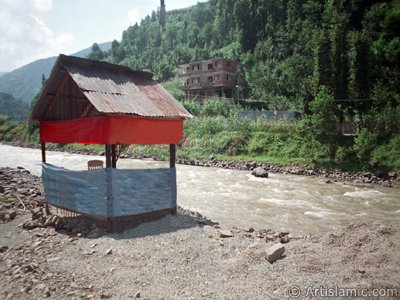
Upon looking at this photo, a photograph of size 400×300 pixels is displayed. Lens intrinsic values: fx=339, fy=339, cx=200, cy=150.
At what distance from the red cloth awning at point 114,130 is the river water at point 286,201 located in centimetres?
442

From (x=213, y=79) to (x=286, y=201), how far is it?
44.2 m

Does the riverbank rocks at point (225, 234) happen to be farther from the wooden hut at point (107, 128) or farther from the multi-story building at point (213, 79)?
the multi-story building at point (213, 79)

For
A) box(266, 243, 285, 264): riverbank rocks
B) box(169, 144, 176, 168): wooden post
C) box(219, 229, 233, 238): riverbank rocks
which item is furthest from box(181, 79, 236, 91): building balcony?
box(266, 243, 285, 264): riverbank rocks

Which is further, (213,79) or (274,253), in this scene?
(213,79)

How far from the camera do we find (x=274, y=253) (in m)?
7.24

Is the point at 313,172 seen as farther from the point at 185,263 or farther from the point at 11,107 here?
the point at 11,107

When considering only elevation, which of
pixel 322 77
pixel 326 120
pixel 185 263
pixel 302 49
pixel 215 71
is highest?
pixel 302 49

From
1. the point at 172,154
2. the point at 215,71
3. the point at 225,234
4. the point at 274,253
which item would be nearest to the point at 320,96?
the point at 172,154

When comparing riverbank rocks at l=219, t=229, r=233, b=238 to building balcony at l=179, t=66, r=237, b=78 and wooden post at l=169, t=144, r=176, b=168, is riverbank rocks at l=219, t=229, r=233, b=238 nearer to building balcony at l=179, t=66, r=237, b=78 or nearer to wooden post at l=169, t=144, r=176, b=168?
wooden post at l=169, t=144, r=176, b=168

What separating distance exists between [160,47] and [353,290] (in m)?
129

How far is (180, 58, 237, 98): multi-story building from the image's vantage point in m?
57.9

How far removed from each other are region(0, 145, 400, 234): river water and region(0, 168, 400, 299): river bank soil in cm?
416

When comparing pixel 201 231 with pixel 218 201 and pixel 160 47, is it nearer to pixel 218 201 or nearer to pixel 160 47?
pixel 218 201

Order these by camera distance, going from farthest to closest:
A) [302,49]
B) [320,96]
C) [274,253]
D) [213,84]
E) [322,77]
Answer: [213,84] → [302,49] → [322,77] → [320,96] → [274,253]
